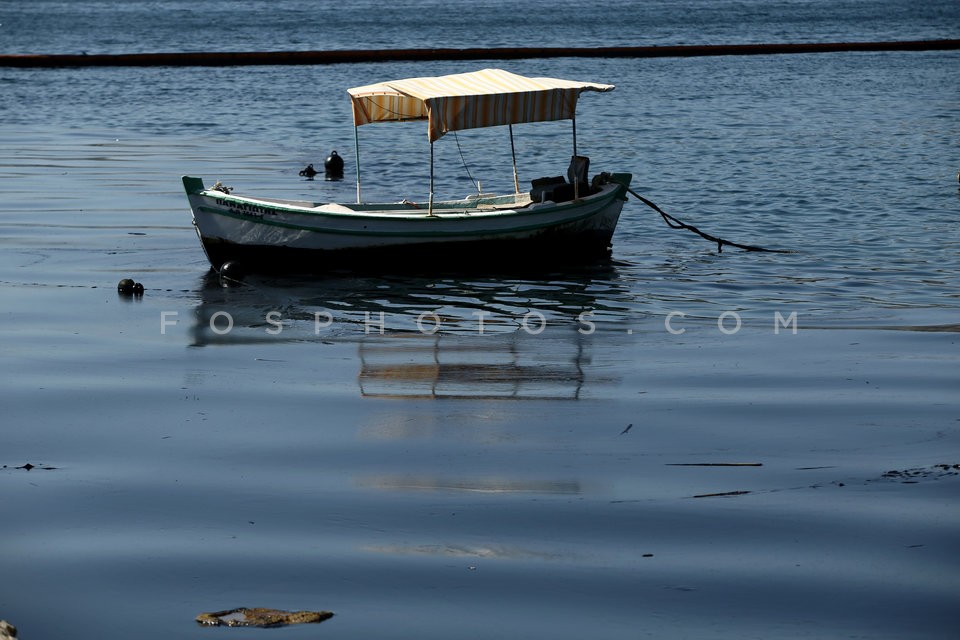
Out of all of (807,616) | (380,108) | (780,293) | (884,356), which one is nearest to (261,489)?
(807,616)

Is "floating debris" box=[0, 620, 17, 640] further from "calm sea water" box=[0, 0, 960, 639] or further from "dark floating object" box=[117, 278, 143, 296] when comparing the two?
"dark floating object" box=[117, 278, 143, 296]

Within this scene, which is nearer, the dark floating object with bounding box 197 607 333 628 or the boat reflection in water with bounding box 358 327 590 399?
the dark floating object with bounding box 197 607 333 628

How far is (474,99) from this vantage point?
2044cm

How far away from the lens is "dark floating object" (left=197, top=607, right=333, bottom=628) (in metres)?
8.02

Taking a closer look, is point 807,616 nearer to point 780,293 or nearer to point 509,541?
point 509,541

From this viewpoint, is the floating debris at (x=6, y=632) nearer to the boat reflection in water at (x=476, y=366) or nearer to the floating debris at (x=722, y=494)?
the floating debris at (x=722, y=494)

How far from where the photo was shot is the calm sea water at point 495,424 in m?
8.53

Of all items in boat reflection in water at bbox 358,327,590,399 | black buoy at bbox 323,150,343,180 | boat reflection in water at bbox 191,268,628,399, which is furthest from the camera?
black buoy at bbox 323,150,343,180

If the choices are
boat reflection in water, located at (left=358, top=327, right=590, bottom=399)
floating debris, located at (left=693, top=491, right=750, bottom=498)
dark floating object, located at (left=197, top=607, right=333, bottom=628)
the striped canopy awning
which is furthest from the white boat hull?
dark floating object, located at (left=197, top=607, right=333, bottom=628)

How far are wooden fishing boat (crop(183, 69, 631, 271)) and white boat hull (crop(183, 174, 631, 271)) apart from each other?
16mm

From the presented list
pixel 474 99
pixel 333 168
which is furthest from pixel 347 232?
pixel 333 168

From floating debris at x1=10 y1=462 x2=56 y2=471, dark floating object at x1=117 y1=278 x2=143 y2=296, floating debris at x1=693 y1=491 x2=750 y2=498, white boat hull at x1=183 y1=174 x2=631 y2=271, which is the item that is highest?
white boat hull at x1=183 y1=174 x2=631 y2=271

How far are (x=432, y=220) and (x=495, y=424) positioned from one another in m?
8.57

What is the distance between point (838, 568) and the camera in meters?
8.88
